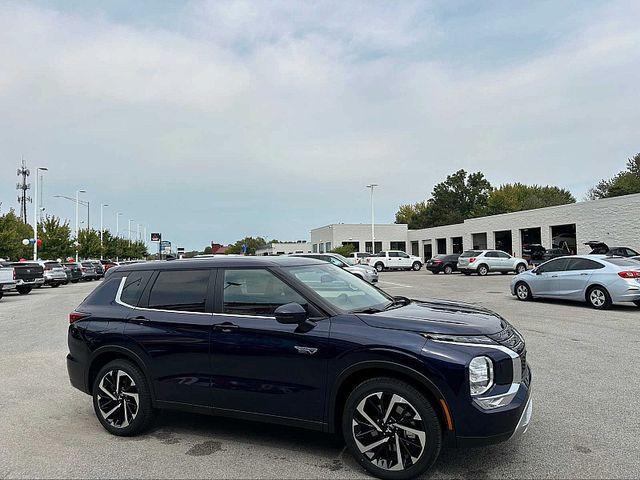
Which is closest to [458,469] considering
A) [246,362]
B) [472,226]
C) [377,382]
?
[377,382]

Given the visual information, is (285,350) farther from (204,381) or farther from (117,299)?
(117,299)

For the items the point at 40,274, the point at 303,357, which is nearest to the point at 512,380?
the point at 303,357

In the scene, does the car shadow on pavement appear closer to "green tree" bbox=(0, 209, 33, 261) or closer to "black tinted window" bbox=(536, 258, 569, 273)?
"black tinted window" bbox=(536, 258, 569, 273)

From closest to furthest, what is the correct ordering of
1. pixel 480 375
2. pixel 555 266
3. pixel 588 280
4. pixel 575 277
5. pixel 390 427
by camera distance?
pixel 480 375 → pixel 390 427 → pixel 588 280 → pixel 575 277 → pixel 555 266

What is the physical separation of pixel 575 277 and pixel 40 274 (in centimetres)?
2396

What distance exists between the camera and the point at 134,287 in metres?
5.40

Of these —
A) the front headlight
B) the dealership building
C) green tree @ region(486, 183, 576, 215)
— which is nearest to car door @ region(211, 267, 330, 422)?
the front headlight

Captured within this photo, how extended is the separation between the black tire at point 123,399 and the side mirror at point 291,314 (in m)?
1.71

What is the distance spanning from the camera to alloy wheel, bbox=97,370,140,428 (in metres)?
5.04

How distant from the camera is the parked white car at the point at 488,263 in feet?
113

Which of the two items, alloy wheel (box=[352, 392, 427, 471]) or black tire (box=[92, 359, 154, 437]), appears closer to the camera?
alloy wheel (box=[352, 392, 427, 471])

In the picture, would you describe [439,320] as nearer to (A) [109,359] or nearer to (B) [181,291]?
(B) [181,291]

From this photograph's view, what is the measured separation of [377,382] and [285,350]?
0.82 metres

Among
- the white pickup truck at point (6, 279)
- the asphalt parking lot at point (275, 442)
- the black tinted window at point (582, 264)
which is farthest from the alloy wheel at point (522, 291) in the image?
the white pickup truck at point (6, 279)
